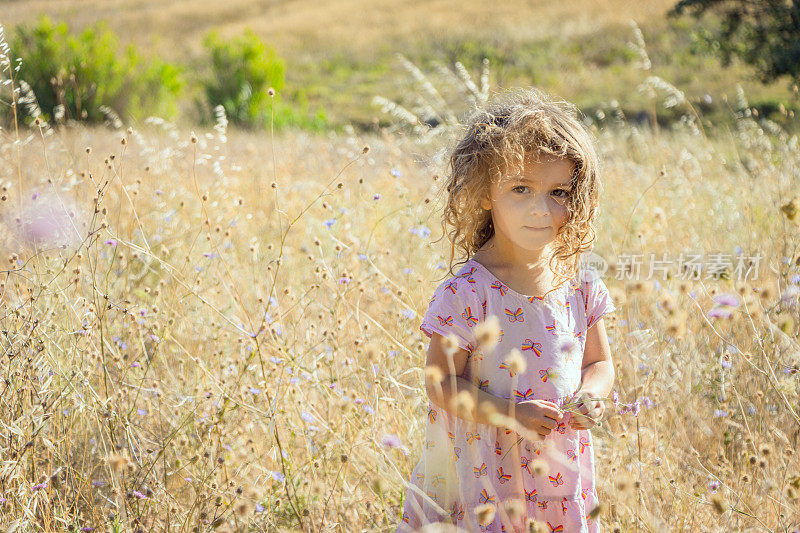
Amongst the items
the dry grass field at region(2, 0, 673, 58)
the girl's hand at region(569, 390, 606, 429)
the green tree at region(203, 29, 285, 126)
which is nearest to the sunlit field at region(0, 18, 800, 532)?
the girl's hand at region(569, 390, 606, 429)

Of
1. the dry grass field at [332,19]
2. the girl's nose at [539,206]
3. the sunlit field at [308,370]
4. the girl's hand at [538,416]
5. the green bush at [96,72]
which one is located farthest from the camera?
the dry grass field at [332,19]

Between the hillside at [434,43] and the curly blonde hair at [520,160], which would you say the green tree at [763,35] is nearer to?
the hillside at [434,43]

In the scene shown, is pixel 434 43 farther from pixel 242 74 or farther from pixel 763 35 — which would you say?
pixel 763 35

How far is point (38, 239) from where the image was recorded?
248 centimetres

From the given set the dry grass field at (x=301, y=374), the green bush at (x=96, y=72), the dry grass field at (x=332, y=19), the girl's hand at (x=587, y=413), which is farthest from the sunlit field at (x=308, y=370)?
the dry grass field at (x=332, y=19)

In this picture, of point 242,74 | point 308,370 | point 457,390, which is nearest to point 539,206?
point 457,390

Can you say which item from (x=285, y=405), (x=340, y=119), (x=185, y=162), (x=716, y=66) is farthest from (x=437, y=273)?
(x=716, y=66)

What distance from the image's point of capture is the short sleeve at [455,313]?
1.44 metres

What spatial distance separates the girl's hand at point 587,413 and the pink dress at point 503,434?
0.07 meters

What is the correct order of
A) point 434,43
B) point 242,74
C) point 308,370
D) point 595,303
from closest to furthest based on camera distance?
point 595,303 → point 308,370 → point 242,74 → point 434,43

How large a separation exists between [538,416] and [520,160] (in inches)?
20.9

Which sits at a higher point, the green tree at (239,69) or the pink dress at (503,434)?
the pink dress at (503,434)

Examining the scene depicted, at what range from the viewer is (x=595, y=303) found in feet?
5.21

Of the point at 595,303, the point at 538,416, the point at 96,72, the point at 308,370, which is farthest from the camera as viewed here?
the point at 96,72
